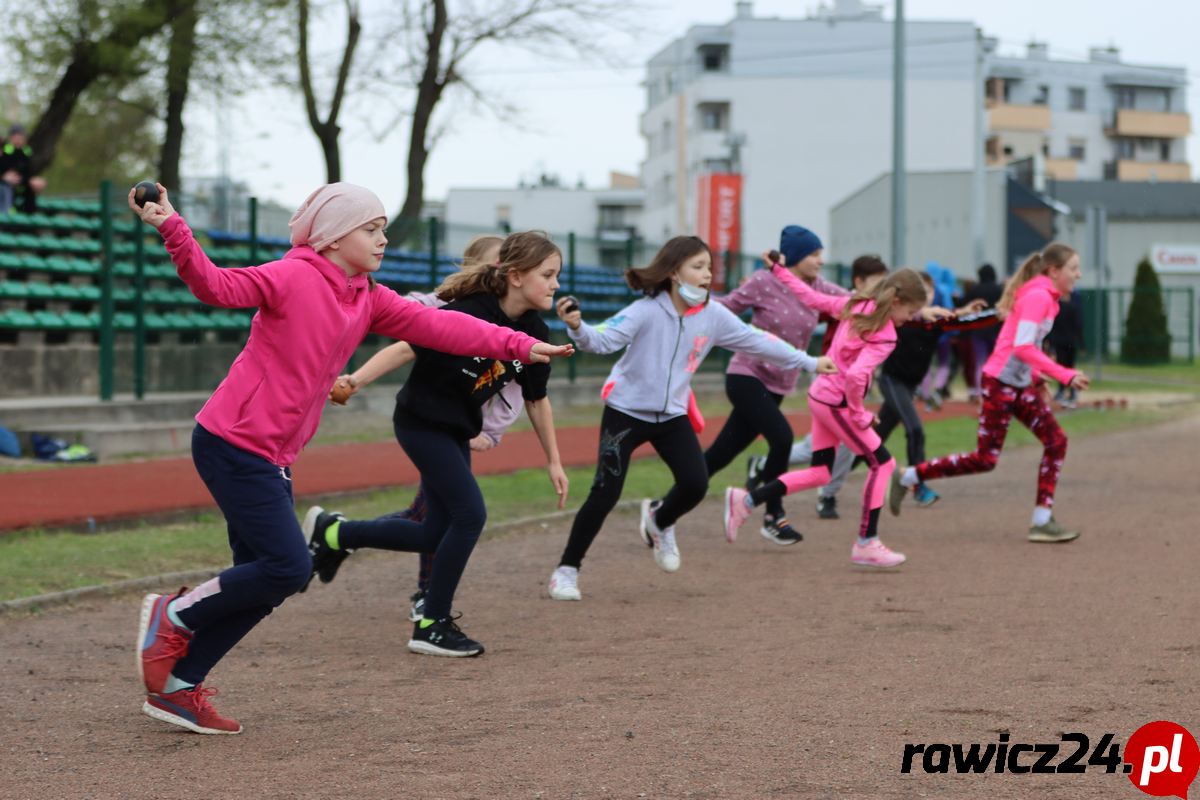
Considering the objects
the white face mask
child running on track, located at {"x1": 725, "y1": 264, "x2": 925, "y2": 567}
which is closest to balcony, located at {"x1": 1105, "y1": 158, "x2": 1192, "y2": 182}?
child running on track, located at {"x1": 725, "y1": 264, "x2": 925, "y2": 567}

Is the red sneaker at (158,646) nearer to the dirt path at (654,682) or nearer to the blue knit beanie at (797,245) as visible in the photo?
the dirt path at (654,682)

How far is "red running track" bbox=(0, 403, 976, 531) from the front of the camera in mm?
10633

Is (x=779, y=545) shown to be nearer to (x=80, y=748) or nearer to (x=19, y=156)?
(x=80, y=748)

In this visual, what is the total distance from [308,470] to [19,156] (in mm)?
6122

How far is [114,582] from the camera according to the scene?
8.21m

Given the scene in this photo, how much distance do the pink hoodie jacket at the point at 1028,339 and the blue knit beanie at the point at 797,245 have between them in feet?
4.14

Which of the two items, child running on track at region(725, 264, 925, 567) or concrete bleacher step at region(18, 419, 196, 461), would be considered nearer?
child running on track at region(725, 264, 925, 567)

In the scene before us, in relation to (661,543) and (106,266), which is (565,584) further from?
(106,266)

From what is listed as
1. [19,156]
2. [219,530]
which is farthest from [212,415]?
[19,156]

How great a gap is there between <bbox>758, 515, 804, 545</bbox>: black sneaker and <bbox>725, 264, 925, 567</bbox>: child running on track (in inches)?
17.5

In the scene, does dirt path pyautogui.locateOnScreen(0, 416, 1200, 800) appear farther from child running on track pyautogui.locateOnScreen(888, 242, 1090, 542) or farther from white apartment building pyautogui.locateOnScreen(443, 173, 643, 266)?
white apartment building pyautogui.locateOnScreen(443, 173, 643, 266)

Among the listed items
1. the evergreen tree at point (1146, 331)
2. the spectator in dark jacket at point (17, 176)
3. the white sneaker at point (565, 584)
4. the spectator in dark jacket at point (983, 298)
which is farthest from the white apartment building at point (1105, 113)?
the white sneaker at point (565, 584)

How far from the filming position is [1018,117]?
8819 centimetres

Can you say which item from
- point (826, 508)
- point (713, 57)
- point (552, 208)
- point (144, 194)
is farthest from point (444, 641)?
point (552, 208)
